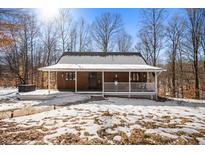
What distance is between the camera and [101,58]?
18578mm

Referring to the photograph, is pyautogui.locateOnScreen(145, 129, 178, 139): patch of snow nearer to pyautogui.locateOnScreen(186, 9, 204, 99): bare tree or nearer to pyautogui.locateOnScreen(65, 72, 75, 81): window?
pyautogui.locateOnScreen(65, 72, 75, 81): window

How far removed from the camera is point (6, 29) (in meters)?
10.2

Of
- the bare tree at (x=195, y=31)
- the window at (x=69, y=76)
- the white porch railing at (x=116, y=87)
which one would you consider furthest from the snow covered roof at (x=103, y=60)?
the bare tree at (x=195, y=31)

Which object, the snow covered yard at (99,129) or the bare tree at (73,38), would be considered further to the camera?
the bare tree at (73,38)

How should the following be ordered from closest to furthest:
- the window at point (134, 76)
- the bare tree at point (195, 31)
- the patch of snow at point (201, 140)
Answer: the patch of snow at point (201, 140), the window at point (134, 76), the bare tree at point (195, 31)

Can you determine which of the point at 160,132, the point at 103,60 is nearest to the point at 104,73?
the point at 103,60

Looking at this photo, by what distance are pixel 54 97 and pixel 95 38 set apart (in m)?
Result: 17.5

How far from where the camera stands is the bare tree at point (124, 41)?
30.2 metres

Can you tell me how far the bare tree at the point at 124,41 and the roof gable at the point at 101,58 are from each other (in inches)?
442

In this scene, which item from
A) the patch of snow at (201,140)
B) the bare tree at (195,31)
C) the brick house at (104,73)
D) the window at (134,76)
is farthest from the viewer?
the bare tree at (195,31)

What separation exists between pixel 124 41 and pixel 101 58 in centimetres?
1326

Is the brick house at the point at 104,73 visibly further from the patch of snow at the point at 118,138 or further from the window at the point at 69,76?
the patch of snow at the point at 118,138

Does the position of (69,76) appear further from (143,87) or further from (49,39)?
(49,39)
